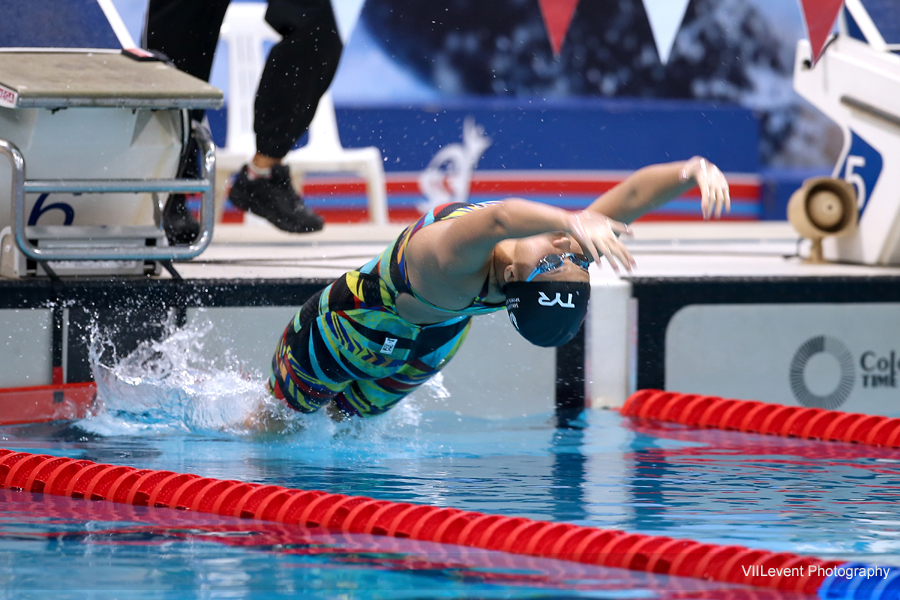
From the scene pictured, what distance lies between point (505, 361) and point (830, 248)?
1602mm

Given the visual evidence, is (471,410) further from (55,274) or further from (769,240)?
(769,240)

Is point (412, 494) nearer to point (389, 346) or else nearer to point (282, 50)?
point (389, 346)

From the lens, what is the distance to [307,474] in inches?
126

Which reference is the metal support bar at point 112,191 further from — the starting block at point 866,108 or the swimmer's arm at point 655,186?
the starting block at point 866,108

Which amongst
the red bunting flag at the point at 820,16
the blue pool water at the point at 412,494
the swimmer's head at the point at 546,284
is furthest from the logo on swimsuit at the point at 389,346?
the red bunting flag at the point at 820,16

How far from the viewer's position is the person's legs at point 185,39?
4.54 m

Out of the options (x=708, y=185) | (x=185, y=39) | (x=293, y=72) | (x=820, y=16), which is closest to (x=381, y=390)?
(x=708, y=185)

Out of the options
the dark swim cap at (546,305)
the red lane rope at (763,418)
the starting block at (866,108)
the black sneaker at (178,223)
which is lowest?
the red lane rope at (763,418)

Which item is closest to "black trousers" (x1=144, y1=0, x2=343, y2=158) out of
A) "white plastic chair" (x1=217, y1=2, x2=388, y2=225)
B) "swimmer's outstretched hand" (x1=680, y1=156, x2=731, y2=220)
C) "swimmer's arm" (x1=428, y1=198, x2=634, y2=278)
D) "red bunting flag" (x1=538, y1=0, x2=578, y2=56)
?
"red bunting flag" (x1=538, y1=0, x2=578, y2=56)

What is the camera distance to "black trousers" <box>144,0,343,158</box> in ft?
15.0

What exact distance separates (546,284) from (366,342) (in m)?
0.72

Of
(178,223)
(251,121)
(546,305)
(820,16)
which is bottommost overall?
(546,305)

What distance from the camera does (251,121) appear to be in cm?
711

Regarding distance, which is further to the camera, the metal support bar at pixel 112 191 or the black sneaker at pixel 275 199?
the black sneaker at pixel 275 199
